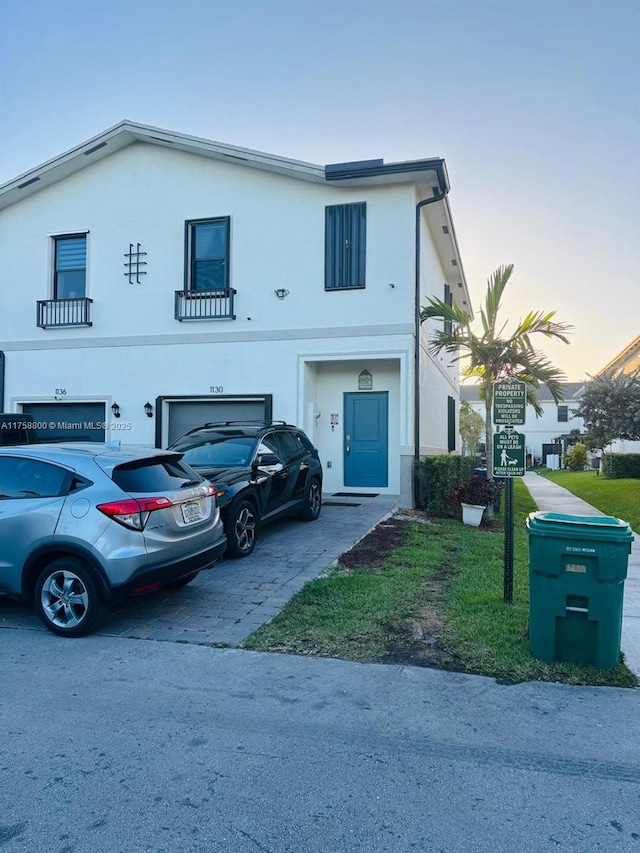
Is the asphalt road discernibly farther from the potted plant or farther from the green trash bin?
the potted plant

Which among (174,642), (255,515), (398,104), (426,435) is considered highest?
(398,104)

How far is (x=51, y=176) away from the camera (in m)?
14.6

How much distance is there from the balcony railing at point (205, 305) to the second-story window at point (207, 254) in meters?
0.20

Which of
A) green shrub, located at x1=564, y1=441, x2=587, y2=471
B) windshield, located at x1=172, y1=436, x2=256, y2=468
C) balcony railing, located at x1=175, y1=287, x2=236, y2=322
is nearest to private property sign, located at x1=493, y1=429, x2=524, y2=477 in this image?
windshield, located at x1=172, y1=436, x2=256, y2=468

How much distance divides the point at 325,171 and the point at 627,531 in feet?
32.9

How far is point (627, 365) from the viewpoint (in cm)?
3466

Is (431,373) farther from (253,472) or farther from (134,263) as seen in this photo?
(253,472)

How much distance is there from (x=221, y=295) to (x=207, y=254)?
1094 millimetres

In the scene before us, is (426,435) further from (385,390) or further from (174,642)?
(174,642)

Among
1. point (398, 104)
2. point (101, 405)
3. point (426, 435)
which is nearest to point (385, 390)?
point (426, 435)

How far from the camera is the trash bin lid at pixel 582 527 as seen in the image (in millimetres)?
4539

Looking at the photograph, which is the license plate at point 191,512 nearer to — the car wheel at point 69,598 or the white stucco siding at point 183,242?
the car wheel at point 69,598

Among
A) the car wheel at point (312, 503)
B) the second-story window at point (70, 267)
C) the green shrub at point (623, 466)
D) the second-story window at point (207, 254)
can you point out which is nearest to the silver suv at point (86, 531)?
the car wheel at point (312, 503)

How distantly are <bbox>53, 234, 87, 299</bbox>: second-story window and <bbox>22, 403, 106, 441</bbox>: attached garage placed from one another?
8.50 ft
